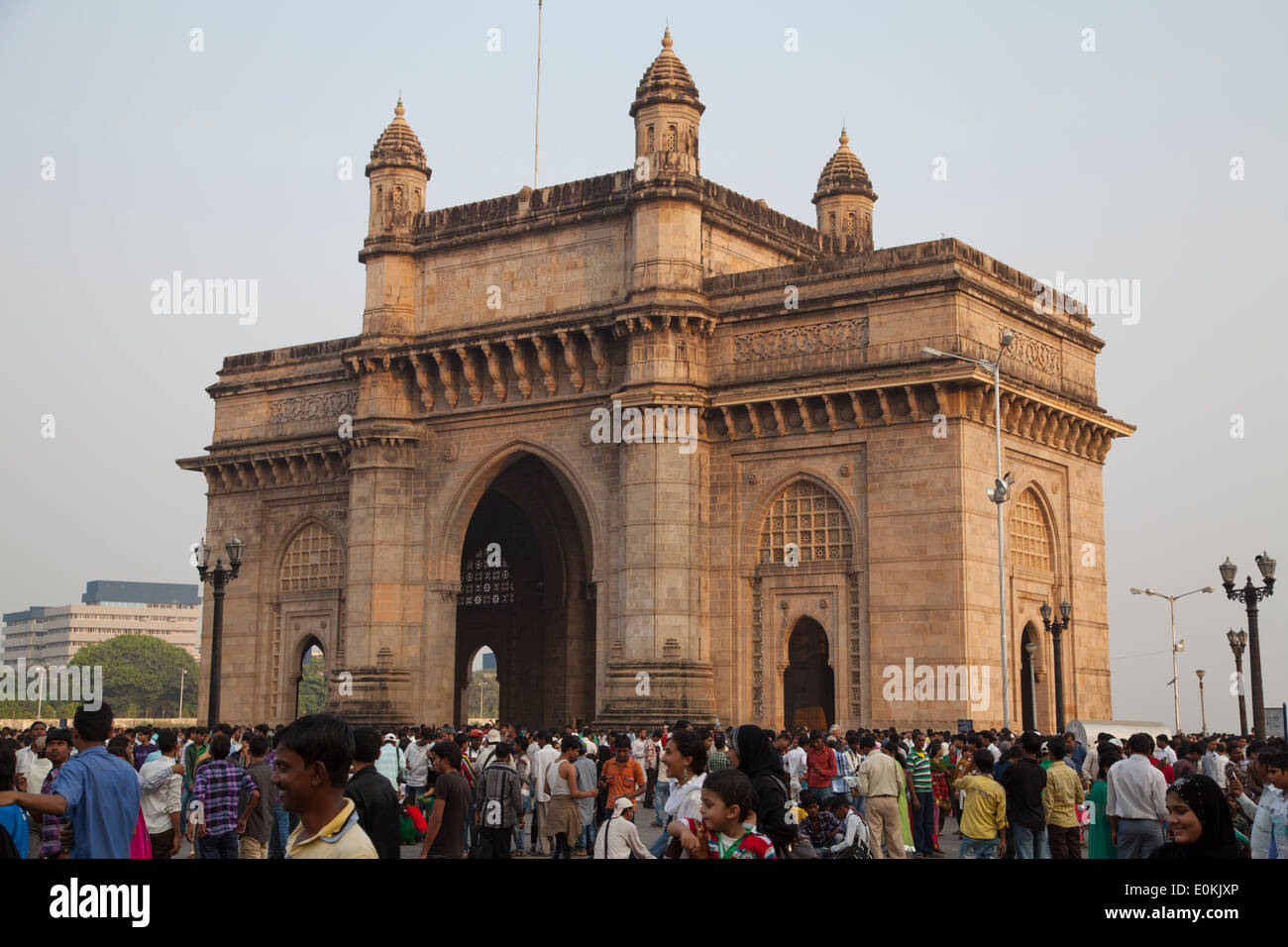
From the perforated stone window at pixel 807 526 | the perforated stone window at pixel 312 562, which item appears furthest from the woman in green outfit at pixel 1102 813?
the perforated stone window at pixel 312 562

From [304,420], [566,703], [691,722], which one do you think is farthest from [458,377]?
[691,722]

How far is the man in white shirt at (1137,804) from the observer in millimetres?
12750

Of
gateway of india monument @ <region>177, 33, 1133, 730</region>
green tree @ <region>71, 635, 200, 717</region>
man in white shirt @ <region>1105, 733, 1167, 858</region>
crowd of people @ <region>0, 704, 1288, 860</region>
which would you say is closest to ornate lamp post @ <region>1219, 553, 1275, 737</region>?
crowd of people @ <region>0, 704, 1288, 860</region>

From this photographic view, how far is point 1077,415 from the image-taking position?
119ft

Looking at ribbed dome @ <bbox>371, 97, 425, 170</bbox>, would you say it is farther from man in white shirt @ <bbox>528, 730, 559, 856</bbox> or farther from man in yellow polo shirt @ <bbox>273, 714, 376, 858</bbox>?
man in yellow polo shirt @ <bbox>273, 714, 376, 858</bbox>

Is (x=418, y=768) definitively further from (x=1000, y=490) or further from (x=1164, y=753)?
(x=1000, y=490)

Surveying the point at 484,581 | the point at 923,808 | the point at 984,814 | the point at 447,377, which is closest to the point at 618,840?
the point at 984,814

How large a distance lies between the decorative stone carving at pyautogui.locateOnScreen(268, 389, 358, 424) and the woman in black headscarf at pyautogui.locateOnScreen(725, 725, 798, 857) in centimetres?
3389

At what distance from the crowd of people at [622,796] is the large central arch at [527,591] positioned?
14735 millimetres

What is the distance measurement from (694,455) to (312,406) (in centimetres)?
1397

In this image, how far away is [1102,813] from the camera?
14.1m
